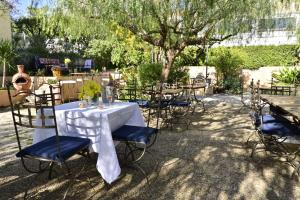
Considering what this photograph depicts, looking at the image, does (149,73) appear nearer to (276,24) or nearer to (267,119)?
(276,24)

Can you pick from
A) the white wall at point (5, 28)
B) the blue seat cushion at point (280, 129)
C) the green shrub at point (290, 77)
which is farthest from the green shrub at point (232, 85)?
the white wall at point (5, 28)

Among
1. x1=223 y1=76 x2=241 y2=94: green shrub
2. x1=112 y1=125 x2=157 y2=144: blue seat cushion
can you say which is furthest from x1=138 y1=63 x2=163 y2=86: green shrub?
x1=112 y1=125 x2=157 y2=144: blue seat cushion

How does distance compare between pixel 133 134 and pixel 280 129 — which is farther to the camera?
pixel 280 129

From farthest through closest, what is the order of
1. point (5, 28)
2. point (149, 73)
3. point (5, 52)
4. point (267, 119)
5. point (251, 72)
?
point (5, 28) → point (251, 72) → point (149, 73) → point (5, 52) → point (267, 119)

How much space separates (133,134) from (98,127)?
41 cm

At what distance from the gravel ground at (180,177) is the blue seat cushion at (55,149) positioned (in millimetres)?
402

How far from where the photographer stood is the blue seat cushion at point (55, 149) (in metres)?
2.67

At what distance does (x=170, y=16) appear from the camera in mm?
6016

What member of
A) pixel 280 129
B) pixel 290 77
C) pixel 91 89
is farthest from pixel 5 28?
pixel 280 129

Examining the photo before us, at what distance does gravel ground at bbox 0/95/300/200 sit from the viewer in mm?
2988

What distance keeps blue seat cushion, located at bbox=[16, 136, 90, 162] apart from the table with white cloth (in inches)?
5.7

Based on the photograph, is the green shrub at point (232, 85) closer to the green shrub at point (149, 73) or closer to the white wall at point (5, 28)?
the green shrub at point (149, 73)

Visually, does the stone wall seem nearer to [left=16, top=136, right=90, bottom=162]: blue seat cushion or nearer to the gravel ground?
the gravel ground

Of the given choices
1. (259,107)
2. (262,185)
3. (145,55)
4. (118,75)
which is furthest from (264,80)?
(262,185)
